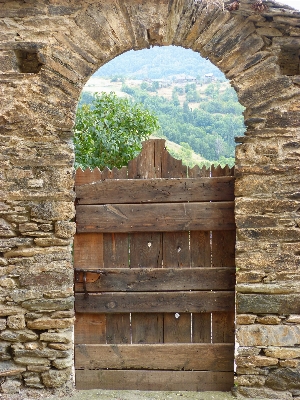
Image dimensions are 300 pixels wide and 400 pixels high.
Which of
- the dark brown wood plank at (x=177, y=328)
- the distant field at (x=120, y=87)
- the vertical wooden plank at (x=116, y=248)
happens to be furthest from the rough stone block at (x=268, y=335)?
the distant field at (x=120, y=87)

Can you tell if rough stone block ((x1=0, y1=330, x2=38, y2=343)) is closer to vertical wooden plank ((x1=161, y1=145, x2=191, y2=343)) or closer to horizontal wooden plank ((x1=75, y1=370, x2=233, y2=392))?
horizontal wooden plank ((x1=75, y1=370, x2=233, y2=392))

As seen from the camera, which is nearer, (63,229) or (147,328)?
(63,229)

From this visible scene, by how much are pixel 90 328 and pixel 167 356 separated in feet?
2.49

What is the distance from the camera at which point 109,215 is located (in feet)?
14.6

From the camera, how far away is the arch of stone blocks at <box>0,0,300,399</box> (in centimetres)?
412

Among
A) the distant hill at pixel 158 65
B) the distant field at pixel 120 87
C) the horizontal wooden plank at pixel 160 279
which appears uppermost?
the distant hill at pixel 158 65

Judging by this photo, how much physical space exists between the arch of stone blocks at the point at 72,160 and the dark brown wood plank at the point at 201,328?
15.3 inches

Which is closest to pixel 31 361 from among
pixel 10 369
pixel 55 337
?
pixel 10 369

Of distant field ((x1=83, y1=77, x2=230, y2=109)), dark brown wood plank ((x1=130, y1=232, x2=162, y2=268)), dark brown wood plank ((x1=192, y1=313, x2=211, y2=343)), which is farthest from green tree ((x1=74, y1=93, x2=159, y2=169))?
distant field ((x1=83, y1=77, x2=230, y2=109))

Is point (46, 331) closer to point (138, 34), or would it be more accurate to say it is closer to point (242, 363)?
point (242, 363)

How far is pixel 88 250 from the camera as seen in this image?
449 cm

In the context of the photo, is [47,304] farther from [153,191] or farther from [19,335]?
[153,191]

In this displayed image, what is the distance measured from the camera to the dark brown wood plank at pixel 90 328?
450 cm

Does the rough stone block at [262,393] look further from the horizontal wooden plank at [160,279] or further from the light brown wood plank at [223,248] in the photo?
the light brown wood plank at [223,248]
